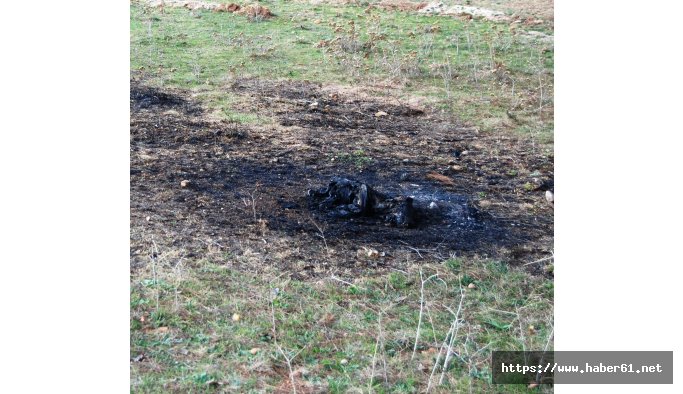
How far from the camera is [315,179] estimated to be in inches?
142

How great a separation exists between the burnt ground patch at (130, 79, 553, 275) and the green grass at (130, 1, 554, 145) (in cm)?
33

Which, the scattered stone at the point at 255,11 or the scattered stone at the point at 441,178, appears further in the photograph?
the scattered stone at the point at 255,11

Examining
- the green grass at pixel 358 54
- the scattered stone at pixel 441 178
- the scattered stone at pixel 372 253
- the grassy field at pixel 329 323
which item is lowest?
the grassy field at pixel 329 323

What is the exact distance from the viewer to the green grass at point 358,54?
16.9 ft

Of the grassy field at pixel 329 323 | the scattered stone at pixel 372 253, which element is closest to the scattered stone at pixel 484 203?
the grassy field at pixel 329 323

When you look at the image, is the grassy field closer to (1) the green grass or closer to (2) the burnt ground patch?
(2) the burnt ground patch

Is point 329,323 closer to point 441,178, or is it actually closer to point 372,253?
point 372,253

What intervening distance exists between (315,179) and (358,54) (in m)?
2.34

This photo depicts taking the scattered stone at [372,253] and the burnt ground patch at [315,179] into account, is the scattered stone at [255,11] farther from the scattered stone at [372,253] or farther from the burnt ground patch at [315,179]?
the scattered stone at [372,253]

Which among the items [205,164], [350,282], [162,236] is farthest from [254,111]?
[350,282]

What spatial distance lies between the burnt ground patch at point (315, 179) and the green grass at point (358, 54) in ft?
1.07
